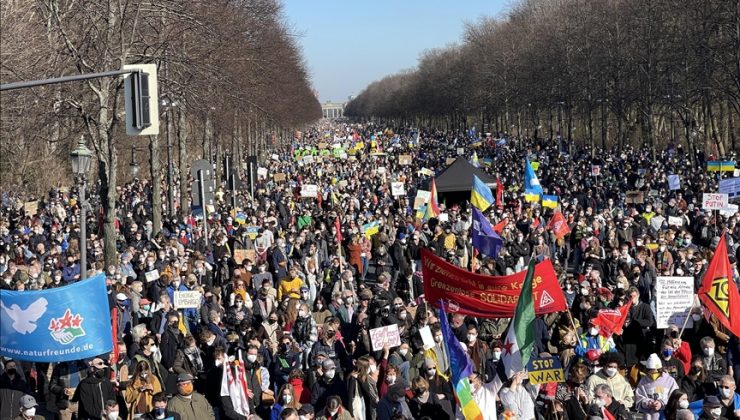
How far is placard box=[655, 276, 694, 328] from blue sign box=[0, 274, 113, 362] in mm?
6110

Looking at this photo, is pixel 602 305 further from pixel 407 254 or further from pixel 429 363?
pixel 407 254

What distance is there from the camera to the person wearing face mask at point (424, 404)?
10.6m

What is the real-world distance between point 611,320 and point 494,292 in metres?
1.43

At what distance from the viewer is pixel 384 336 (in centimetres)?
1243

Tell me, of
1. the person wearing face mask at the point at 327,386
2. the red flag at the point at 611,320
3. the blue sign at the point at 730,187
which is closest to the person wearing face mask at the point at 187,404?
the person wearing face mask at the point at 327,386

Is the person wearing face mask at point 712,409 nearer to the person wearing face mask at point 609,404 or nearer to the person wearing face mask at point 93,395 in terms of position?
the person wearing face mask at point 609,404

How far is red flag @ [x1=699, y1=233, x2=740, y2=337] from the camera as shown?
13.0 metres

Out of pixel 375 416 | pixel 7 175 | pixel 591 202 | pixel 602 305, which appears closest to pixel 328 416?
pixel 375 416

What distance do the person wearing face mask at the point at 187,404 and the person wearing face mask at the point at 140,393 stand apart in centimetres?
93

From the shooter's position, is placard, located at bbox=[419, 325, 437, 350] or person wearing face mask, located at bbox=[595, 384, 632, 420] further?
placard, located at bbox=[419, 325, 437, 350]

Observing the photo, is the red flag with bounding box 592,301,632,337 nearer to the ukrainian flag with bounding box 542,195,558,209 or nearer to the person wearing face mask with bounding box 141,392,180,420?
the person wearing face mask with bounding box 141,392,180,420

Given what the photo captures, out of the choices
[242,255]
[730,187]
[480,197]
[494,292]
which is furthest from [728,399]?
[730,187]

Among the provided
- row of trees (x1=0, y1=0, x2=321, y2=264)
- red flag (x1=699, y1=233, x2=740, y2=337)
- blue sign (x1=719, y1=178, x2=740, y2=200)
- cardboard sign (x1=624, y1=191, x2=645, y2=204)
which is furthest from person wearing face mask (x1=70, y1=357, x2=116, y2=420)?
cardboard sign (x1=624, y1=191, x2=645, y2=204)

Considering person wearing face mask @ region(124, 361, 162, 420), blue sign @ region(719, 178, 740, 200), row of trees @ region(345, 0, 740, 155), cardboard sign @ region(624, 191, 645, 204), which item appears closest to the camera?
person wearing face mask @ region(124, 361, 162, 420)
